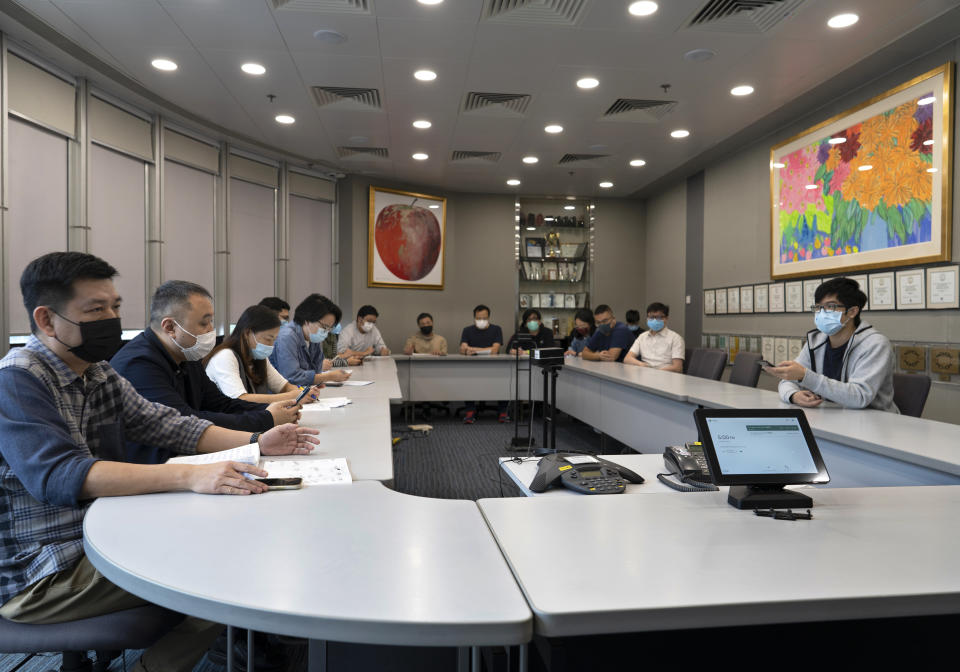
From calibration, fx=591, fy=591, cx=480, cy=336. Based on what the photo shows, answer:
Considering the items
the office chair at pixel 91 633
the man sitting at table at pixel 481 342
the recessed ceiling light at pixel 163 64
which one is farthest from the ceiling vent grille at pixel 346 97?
the office chair at pixel 91 633

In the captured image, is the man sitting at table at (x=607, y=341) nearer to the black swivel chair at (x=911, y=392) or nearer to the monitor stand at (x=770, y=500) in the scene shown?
the black swivel chair at (x=911, y=392)

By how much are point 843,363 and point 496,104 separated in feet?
12.4

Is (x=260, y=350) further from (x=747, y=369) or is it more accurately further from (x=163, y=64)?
(x=747, y=369)

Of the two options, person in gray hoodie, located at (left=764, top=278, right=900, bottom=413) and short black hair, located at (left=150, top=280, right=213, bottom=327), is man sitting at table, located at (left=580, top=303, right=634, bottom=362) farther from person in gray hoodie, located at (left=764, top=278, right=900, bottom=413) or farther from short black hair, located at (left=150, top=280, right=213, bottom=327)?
short black hair, located at (left=150, top=280, right=213, bottom=327)

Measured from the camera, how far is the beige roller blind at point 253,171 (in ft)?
22.5

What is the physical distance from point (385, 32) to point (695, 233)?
519 cm

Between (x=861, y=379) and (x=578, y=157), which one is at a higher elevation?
(x=578, y=157)

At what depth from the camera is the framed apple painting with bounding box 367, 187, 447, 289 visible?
838 centimetres

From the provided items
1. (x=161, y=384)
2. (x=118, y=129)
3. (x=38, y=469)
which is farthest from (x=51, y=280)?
(x=118, y=129)

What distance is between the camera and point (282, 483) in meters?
1.56

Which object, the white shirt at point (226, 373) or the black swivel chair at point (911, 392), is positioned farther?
the white shirt at point (226, 373)

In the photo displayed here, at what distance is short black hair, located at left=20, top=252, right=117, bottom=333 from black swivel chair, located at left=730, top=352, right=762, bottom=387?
4.09m

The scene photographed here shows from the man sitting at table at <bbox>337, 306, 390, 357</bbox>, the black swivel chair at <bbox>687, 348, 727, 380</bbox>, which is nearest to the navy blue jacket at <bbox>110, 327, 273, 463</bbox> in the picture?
the black swivel chair at <bbox>687, 348, 727, 380</bbox>

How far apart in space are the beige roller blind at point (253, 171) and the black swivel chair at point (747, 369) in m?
5.74
